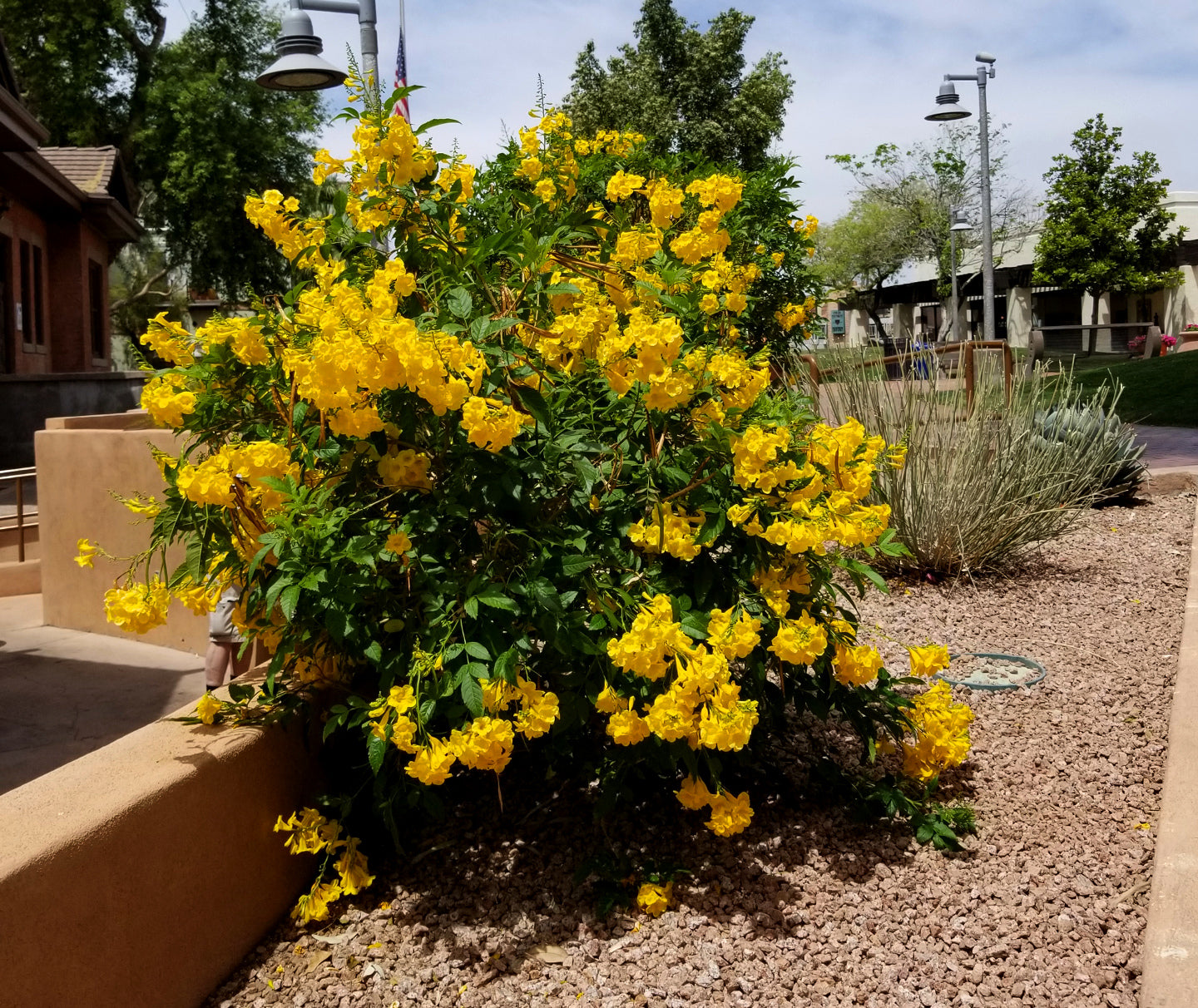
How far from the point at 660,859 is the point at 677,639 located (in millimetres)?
910

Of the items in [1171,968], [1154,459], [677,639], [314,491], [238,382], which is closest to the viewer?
[1171,968]

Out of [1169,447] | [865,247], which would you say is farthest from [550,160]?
[865,247]

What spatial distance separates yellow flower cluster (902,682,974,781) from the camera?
338 cm

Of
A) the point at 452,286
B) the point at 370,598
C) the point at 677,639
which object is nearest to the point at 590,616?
the point at 677,639

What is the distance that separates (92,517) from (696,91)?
75.5 feet

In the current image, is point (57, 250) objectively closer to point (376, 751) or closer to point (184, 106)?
point (184, 106)

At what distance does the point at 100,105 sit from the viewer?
26672 millimetres

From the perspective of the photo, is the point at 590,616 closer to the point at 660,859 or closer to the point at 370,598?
the point at 370,598

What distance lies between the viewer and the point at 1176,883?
2.68 metres

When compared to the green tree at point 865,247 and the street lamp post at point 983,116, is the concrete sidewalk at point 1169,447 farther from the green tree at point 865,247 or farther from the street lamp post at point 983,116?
the green tree at point 865,247

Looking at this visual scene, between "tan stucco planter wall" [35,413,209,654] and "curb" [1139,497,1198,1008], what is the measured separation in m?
5.35

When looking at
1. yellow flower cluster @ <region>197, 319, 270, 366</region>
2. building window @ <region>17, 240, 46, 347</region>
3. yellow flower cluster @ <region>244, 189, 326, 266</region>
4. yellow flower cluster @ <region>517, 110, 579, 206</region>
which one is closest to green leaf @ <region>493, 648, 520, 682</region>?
yellow flower cluster @ <region>197, 319, 270, 366</region>

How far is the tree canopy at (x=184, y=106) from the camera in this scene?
2566 centimetres

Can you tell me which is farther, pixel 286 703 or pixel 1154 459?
pixel 1154 459
